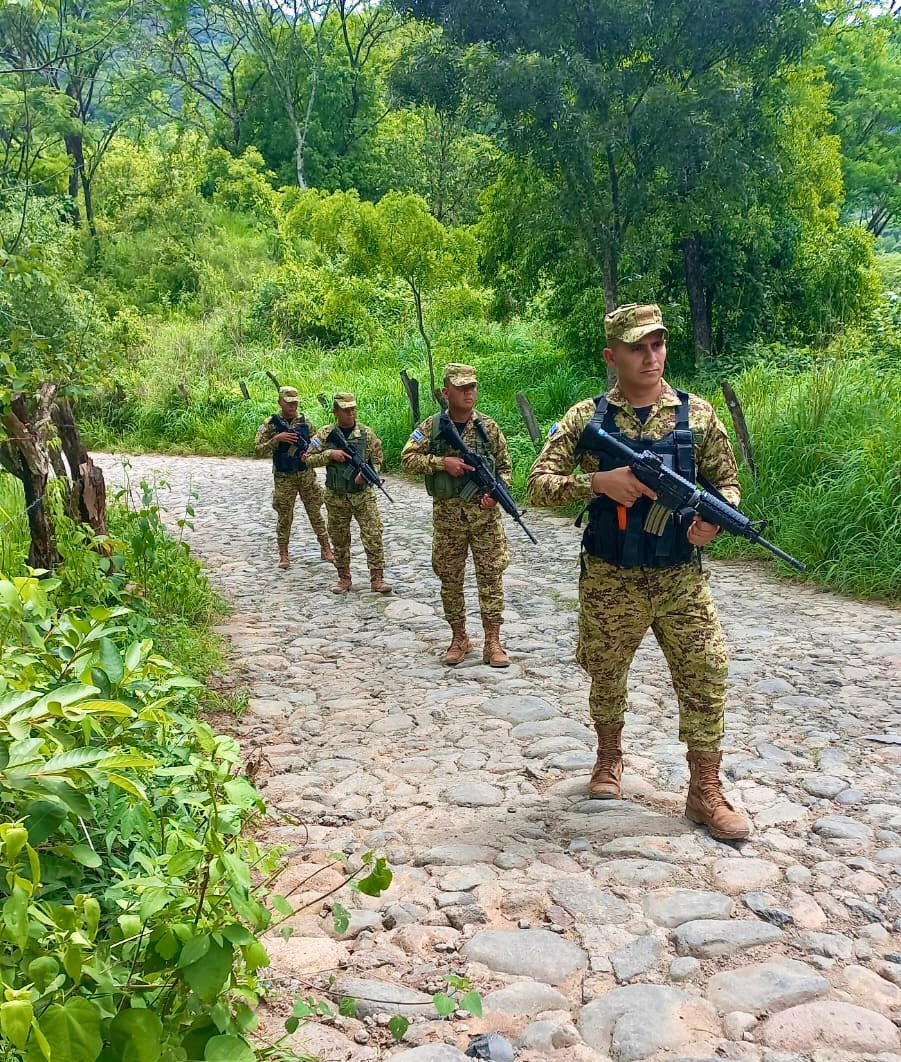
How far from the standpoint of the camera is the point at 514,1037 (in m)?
2.44

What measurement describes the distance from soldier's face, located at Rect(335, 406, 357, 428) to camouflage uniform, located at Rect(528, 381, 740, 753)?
15.1 ft

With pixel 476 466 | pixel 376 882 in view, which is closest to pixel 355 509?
pixel 476 466

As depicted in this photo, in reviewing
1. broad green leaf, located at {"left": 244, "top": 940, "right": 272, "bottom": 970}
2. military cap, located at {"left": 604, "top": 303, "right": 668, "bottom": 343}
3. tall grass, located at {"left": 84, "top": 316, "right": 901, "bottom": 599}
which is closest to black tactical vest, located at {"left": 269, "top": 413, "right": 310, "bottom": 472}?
tall grass, located at {"left": 84, "top": 316, "right": 901, "bottom": 599}

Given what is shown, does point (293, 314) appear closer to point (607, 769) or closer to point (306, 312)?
point (306, 312)

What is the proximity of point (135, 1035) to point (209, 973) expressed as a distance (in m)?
0.17

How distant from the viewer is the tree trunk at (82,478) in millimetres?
5855

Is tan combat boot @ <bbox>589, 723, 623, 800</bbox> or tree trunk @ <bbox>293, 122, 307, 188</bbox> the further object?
tree trunk @ <bbox>293, 122, 307, 188</bbox>

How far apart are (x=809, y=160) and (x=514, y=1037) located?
17.4 metres

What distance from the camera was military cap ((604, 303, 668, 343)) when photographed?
3.30 meters

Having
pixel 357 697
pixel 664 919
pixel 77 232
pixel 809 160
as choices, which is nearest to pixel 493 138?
pixel 809 160

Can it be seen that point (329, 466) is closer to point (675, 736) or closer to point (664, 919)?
point (675, 736)

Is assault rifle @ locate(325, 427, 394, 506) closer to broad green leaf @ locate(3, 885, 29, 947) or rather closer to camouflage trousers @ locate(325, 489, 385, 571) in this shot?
camouflage trousers @ locate(325, 489, 385, 571)

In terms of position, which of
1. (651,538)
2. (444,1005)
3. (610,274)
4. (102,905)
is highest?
(610,274)

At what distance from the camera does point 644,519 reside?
3387mm
